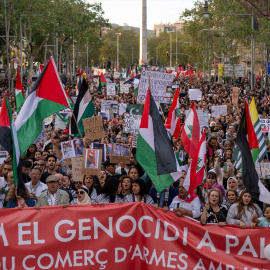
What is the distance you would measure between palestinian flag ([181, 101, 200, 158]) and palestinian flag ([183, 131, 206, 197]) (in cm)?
66

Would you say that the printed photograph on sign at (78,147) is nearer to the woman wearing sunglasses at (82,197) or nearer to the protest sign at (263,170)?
the woman wearing sunglasses at (82,197)

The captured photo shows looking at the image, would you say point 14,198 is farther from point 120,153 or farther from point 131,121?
point 131,121

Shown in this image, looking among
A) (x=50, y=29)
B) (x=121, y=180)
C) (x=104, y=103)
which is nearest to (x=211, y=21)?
(x=50, y=29)

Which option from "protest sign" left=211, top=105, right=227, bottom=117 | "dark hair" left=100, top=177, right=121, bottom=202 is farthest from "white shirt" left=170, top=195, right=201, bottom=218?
"protest sign" left=211, top=105, right=227, bottom=117

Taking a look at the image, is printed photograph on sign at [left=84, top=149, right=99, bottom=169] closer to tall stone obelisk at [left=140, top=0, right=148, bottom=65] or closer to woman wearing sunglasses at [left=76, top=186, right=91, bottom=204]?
woman wearing sunglasses at [left=76, top=186, right=91, bottom=204]

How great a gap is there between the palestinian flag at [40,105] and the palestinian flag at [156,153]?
5.04ft

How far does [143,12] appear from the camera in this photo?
7544 cm

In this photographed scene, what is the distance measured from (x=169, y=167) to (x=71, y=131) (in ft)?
20.4

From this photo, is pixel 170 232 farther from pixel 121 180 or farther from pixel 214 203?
pixel 121 180

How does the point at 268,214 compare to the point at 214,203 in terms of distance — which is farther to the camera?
the point at 214,203

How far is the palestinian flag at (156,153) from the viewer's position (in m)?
7.88

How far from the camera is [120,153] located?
442 inches

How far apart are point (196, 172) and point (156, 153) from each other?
543 millimetres

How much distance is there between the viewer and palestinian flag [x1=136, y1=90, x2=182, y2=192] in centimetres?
788
